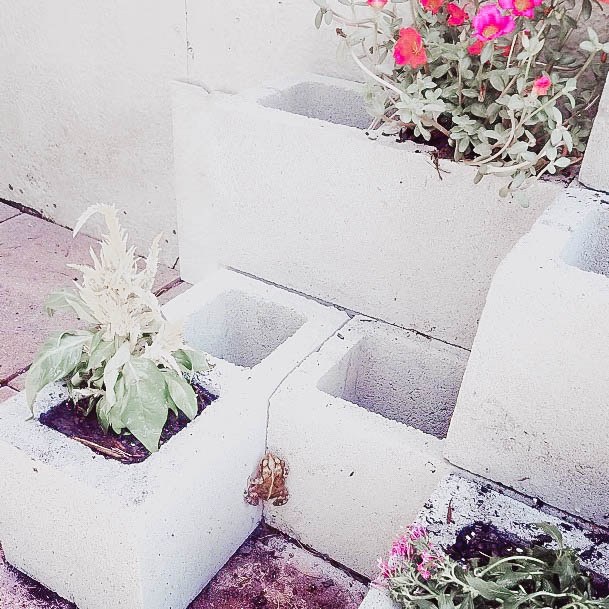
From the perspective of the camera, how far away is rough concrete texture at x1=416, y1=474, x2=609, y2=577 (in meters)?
1.26

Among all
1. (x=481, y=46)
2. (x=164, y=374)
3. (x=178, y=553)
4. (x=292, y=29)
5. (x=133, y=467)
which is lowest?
(x=178, y=553)

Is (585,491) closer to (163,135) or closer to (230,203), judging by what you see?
(230,203)

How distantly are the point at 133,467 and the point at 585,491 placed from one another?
2.64 ft

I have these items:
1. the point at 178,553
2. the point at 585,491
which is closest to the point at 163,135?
the point at 178,553

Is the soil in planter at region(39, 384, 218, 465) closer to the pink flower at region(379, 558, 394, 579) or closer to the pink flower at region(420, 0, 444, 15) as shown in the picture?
the pink flower at region(379, 558, 394, 579)

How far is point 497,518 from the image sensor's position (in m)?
1.32

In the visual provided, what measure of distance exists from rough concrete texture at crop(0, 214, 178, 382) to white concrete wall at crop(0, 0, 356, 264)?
12 centimetres

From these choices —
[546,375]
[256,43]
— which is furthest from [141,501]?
[256,43]

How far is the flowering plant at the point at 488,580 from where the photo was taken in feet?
3.50

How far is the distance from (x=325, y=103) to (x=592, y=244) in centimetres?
88

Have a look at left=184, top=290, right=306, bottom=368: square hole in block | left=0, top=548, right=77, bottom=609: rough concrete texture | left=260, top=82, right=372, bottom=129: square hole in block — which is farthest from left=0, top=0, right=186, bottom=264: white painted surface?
left=0, top=548, right=77, bottom=609: rough concrete texture

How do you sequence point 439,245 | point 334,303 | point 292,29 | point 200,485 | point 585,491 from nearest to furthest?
1. point 585,491
2. point 200,485
3. point 439,245
4. point 334,303
5. point 292,29

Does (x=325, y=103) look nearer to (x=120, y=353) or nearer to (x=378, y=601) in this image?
(x=120, y=353)

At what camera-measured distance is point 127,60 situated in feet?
8.11
